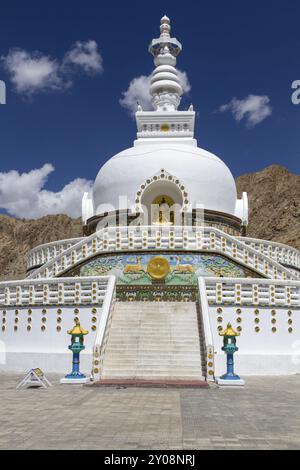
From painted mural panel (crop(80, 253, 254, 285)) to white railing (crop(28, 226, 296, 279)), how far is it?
26 cm

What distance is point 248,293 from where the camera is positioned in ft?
54.5

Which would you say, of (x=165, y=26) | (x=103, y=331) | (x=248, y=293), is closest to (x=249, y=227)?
(x=165, y=26)

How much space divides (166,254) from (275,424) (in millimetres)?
11456

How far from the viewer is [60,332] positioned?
16750mm

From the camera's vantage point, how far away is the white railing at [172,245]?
19.3m

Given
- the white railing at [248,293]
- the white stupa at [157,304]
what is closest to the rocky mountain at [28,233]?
the white stupa at [157,304]

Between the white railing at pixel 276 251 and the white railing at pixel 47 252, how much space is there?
7.84 metres

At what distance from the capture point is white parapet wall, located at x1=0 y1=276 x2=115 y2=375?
16.5m

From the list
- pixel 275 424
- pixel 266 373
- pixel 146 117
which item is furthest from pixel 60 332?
pixel 146 117

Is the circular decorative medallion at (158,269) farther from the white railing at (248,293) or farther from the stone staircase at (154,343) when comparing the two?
the white railing at (248,293)

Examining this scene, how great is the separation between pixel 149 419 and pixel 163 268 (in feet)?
33.7

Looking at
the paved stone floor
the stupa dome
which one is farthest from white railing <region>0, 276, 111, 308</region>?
the stupa dome

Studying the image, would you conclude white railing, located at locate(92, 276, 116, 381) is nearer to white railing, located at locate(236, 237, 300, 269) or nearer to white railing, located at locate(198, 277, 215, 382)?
white railing, located at locate(198, 277, 215, 382)

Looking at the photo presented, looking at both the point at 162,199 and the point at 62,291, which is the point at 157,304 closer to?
the point at 62,291
